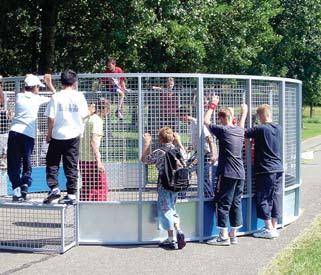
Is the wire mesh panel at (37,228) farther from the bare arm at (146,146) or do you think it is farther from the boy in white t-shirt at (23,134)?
the bare arm at (146,146)

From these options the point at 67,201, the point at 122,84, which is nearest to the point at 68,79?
the point at 122,84

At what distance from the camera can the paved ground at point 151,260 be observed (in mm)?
7926

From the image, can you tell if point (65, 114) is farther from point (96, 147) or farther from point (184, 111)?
point (184, 111)

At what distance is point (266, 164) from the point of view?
979 cm

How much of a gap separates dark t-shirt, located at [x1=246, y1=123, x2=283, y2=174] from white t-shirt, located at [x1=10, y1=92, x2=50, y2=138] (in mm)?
3119

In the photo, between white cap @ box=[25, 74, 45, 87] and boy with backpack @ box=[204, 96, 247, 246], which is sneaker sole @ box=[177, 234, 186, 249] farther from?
white cap @ box=[25, 74, 45, 87]

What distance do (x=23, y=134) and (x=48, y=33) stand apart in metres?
14.0

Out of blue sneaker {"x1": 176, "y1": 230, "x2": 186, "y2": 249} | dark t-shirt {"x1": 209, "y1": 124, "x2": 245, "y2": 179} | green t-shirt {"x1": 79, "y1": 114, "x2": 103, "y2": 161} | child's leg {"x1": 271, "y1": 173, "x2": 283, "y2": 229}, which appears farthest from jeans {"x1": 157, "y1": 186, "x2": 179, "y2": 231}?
child's leg {"x1": 271, "y1": 173, "x2": 283, "y2": 229}

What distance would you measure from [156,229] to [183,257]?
91 centimetres

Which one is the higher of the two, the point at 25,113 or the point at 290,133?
the point at 25,113

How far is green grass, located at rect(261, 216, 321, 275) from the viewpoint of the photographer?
25.6ft

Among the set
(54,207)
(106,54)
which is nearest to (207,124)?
(54,207)

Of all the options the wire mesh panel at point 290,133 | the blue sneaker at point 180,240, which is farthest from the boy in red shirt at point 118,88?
the wire mesh panel at point 290,133

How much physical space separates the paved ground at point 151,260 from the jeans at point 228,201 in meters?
0.37
